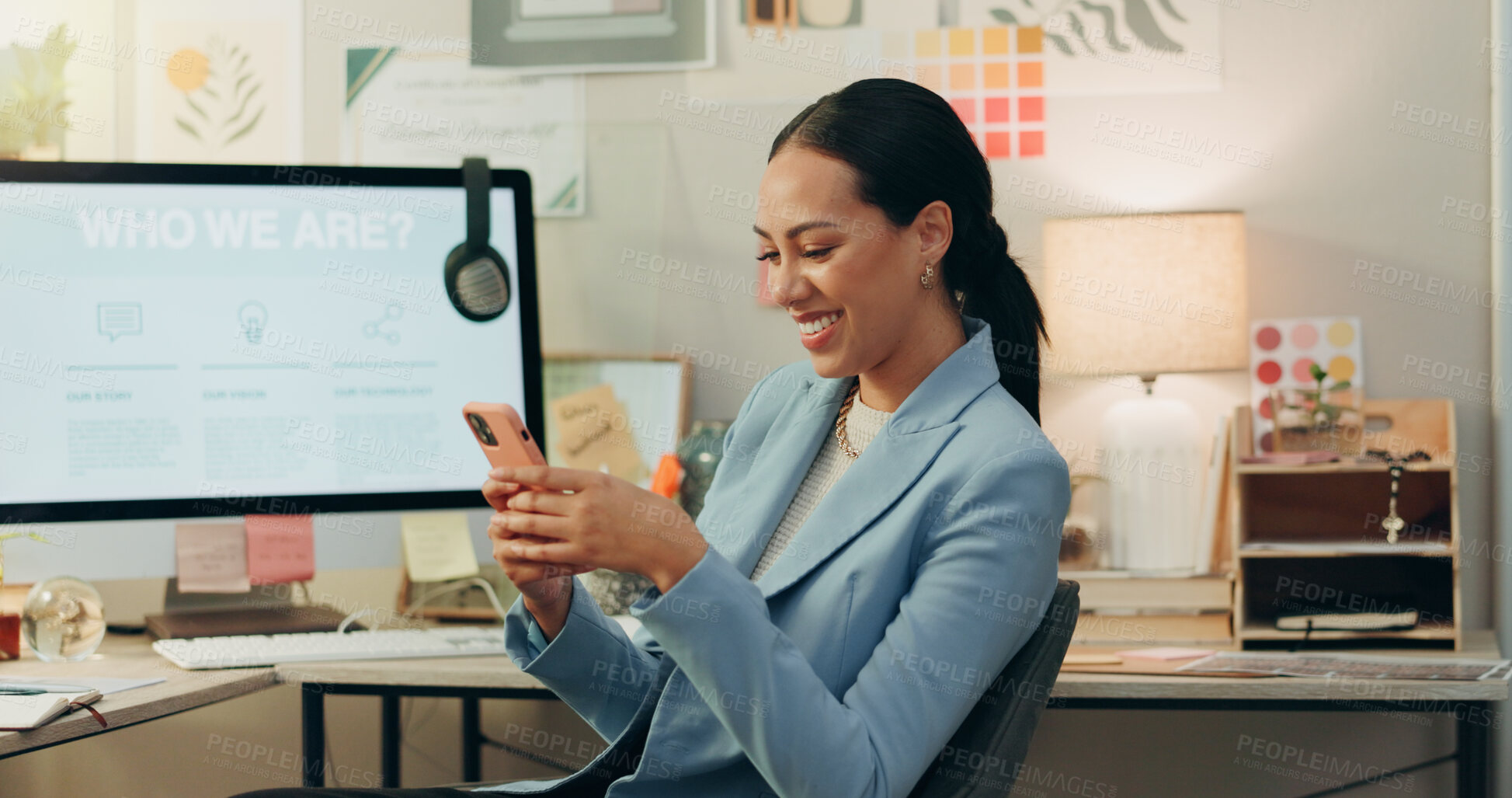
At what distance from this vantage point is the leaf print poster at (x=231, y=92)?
2.06 metres

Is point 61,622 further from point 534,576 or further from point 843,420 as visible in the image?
point 843,420

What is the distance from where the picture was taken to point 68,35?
2059mm

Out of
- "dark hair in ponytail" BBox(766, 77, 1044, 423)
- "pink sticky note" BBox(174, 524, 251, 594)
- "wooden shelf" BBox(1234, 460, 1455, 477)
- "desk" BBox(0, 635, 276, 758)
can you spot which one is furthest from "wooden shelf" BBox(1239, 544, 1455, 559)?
"pink sticky note" BBox(174, 524, 251, 594)

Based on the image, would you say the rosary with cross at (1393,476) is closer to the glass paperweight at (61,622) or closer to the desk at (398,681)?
the desk at (398,681)

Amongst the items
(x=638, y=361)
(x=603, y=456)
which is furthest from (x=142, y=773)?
(x=638, y=361)

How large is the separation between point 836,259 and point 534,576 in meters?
0.38

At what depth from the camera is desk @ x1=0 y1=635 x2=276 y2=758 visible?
1.10 meters

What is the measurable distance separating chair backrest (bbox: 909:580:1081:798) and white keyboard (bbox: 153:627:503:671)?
2.49 feet

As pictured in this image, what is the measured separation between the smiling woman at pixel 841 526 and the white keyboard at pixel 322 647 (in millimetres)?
364

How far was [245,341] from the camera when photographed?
1616 millimetres

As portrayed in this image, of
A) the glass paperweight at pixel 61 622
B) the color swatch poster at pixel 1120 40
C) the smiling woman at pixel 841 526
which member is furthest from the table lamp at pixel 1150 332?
the glass paperweight at pixel 61 622

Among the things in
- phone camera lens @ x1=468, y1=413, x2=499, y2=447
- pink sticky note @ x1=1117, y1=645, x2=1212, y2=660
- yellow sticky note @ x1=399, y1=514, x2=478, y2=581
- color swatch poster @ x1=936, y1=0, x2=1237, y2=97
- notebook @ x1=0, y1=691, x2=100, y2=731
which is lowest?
pink sticky note @ x1=1117, y1=645, x2=1212, y2=660

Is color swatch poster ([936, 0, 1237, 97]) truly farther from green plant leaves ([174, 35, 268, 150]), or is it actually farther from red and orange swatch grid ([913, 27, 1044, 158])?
green plant leaves ([174, 35, 268, 150])

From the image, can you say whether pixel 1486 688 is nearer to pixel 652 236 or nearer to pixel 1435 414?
pixel 1435 414
